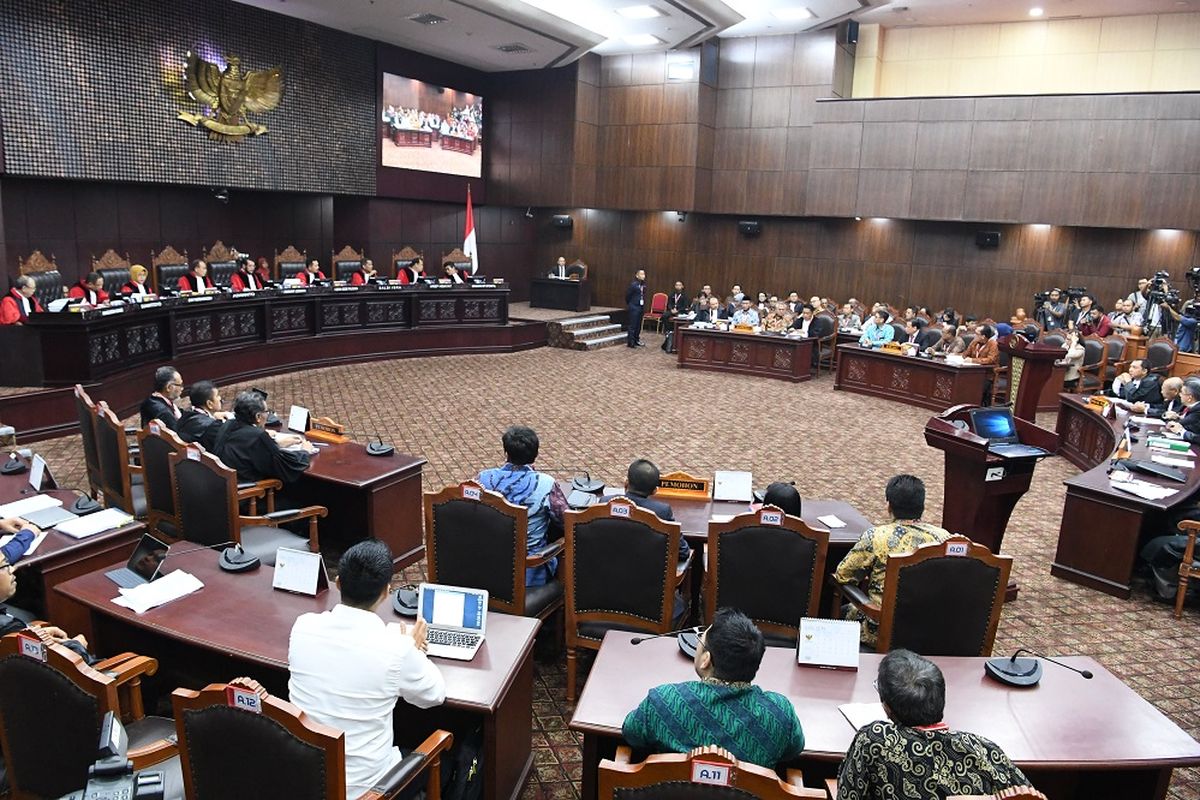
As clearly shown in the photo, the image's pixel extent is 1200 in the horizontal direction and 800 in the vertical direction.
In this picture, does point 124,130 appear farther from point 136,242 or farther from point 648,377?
point 648,377

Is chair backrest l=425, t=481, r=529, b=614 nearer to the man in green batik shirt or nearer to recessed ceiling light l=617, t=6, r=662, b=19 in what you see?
the man in green batik shirt

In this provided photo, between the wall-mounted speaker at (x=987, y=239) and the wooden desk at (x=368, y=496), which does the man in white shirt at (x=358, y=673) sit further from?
the wall-mounted speaker at (x=987, y=239)

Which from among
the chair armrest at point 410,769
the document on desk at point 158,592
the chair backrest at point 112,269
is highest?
the chair backrest at point 112,269

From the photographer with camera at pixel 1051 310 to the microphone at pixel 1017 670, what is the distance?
10.7m

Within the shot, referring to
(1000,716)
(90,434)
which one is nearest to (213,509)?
(90,434)

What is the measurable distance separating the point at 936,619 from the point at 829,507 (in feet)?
4.41

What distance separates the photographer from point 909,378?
10828mm

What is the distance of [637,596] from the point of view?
3551 mm

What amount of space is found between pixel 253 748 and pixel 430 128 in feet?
47.0

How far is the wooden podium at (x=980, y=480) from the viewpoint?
464 cm

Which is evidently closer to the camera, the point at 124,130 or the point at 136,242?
the point at 124,130

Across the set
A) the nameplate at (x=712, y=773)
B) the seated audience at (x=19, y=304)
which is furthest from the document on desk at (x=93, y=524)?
the seated audience at (x=19, y=304)

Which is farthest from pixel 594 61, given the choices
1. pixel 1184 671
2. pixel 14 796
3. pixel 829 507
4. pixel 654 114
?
pixel 14 796

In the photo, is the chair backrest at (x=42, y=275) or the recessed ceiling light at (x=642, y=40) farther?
the recessed ceiling light at (x=642, y=40)
